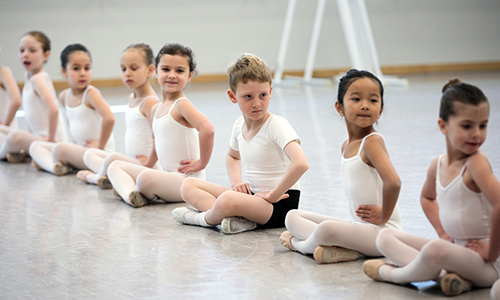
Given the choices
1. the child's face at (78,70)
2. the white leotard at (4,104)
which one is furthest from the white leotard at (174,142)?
the white leotard at (4,104)

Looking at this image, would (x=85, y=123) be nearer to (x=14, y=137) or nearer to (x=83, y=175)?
(x=83, y=175)

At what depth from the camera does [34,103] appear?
405 cm

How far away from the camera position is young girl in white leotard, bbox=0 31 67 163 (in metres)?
3.99

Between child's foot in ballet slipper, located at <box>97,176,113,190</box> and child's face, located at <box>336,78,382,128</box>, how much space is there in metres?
1.78

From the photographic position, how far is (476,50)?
34.4 feet

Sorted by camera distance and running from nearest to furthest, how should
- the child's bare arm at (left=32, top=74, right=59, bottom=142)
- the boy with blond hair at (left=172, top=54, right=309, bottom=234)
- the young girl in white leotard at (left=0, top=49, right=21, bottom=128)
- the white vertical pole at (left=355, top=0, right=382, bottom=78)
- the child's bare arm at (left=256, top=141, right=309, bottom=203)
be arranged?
1. the child's bare arm at (left=256, top=141, right=309, bottom=203)
2. the boy with blond hair at (left=172, top=54, right=309, bottom=234)
3. the child's bare arm at (left=32, top=74, right=59, bottom=142)
4. the young girl in white leotard at (left=0, top=49, right=21, bottom=128)
5. the white vertical pole at (left=355, top=0, right=382, bottom=78)

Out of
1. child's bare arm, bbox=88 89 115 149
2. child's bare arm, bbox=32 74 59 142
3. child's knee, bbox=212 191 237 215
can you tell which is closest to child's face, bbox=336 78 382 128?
child's knee, bbox=212 191 237 215

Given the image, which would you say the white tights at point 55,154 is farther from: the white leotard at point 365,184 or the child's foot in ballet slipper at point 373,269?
the child's foot in ballet slipper at point 373,269

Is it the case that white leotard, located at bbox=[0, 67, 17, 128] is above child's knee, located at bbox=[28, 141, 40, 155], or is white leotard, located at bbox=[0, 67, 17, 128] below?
above

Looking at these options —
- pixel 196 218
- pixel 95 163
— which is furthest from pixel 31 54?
pixel 196 218

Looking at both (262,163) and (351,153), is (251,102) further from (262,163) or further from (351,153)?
(351,153)

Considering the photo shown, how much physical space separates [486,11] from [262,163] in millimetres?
9435

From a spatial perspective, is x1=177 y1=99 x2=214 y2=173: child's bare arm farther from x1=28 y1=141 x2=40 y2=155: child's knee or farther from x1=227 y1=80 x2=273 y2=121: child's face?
x1=28 y1=141 x2=40 y2=155: child's knee

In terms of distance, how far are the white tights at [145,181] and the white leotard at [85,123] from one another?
74 cm
